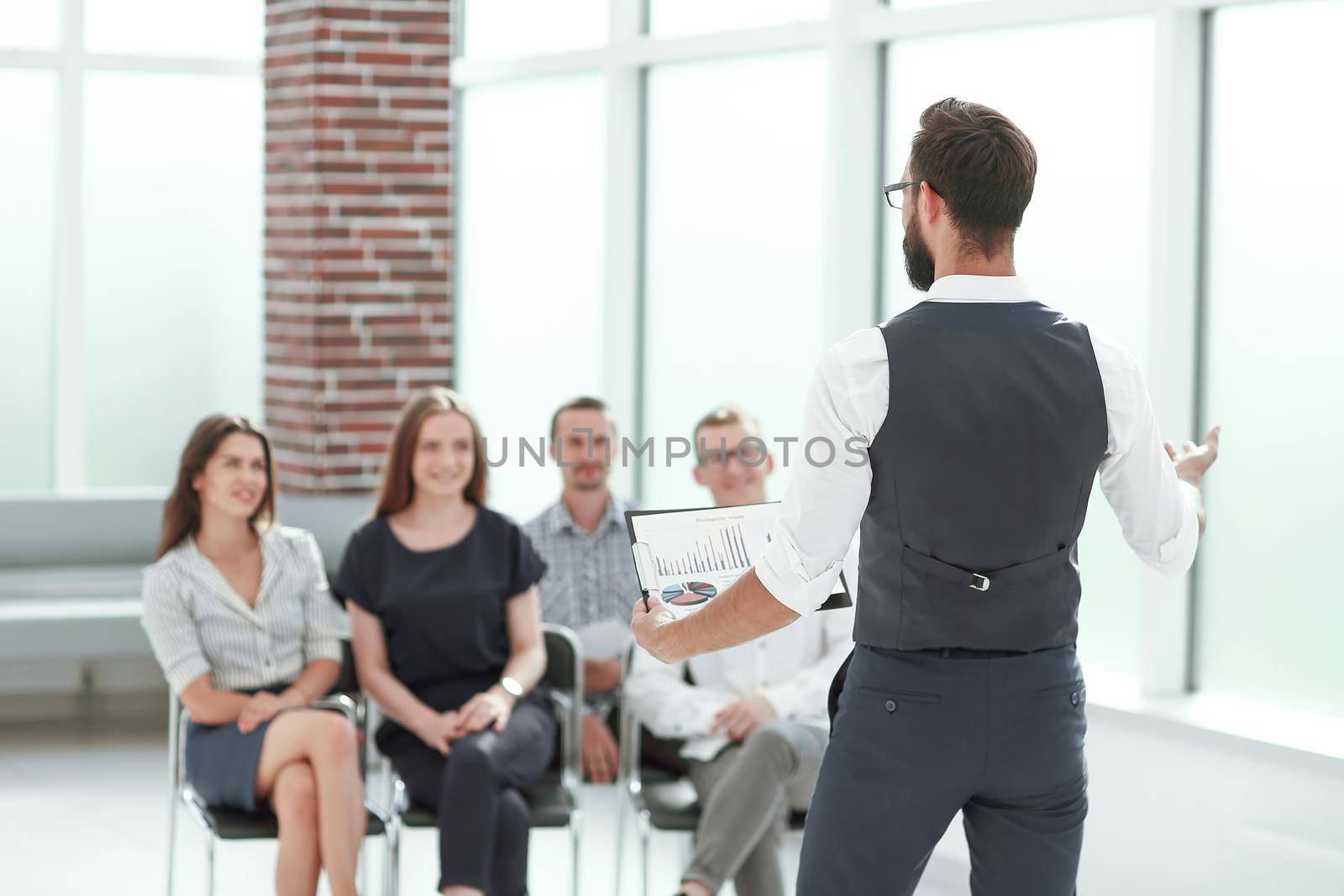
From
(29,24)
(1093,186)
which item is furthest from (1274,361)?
(29,24)

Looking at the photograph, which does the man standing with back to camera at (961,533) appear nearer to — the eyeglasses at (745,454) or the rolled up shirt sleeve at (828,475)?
the rolled up shirt sleeve at (828,475)

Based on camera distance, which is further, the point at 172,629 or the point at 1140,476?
the point at 172,629

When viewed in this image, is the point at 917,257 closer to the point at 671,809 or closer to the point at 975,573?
the point at 975,573

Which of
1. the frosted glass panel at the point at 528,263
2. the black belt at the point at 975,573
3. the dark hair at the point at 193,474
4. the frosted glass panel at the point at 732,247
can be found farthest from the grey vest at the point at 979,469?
the frosted glass panel at the point at 528,263

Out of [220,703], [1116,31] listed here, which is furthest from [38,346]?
[1116,31]

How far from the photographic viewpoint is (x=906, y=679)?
195 centimetres

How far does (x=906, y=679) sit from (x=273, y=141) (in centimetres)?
475

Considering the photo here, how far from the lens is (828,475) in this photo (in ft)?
6.27

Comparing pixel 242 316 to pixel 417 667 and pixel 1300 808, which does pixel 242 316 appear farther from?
pixel 1300 808

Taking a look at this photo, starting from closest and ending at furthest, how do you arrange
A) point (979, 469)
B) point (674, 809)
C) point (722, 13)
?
1. point (979, 469)
2. point (674, 809)
3. point (722, 13)

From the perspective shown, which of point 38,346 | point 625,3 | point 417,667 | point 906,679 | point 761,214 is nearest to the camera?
point 906,679

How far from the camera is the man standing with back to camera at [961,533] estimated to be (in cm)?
190

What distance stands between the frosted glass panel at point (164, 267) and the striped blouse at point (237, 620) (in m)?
2.78

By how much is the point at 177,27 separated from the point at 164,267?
0.96m
